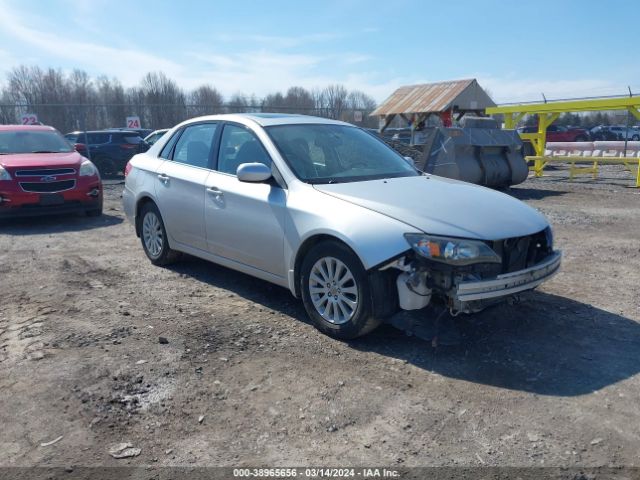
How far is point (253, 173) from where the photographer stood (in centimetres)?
474

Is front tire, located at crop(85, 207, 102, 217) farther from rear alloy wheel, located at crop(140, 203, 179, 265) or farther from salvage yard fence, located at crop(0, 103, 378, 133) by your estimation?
salvage yard fence, located at crop(0, 103, 378, 133)

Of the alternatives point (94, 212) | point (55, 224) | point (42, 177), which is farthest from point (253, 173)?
point (94, 212)

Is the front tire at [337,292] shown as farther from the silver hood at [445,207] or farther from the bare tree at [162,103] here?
the bare tree at [162,103]

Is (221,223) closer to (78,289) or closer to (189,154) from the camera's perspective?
(189,154)

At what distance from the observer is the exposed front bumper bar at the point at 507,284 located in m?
3.89

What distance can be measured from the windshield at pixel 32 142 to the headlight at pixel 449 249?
8527mm

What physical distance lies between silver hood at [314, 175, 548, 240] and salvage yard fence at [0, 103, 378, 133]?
18.4 m

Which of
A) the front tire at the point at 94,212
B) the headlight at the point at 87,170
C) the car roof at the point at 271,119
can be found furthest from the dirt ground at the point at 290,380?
the front tire at the point at 94,212

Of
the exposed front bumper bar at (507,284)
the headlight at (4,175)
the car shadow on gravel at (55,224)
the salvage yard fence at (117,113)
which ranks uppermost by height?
the salvage yard fence at (117,113)

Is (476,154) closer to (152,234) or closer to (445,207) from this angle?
(152,234)

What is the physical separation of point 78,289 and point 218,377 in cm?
267

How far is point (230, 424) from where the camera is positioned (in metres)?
3.29

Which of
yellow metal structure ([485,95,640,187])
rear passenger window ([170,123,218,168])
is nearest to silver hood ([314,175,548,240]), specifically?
rear passenger window ([170,123,218,168])

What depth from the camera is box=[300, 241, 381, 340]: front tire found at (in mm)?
4137
